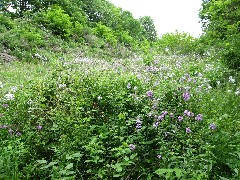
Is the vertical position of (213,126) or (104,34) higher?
(104,34)

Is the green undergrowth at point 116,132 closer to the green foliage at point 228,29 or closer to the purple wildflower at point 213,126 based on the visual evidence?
the purple wildflower at point 213,126

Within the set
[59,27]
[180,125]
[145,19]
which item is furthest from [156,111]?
[145,19]

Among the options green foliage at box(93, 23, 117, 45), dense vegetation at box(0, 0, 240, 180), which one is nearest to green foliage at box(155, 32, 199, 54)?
green foliage at box(93, 23, 117, 45)

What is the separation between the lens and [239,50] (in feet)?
19.7

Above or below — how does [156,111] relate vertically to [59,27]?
below

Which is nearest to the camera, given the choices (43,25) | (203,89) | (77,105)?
(77,105)

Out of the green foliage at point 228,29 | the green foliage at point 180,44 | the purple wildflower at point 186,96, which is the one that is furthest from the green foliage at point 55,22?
the purple wildflower at point 186,96

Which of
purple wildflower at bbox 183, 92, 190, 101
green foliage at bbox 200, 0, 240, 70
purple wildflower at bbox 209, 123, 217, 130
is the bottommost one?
purple wildflower at bbox 209, 123, 217, 130

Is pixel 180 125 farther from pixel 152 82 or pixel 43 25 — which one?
pixel 43 25

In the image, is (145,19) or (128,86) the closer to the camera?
(128,86)

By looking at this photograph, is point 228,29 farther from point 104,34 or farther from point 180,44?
point 104,34

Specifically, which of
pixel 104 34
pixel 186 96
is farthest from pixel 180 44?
pixel 186 96

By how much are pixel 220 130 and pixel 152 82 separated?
6.04ft

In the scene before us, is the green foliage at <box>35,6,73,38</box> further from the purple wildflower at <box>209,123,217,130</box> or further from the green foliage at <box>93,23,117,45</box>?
the purple wildflower at <box>209,123,217,130</box>
